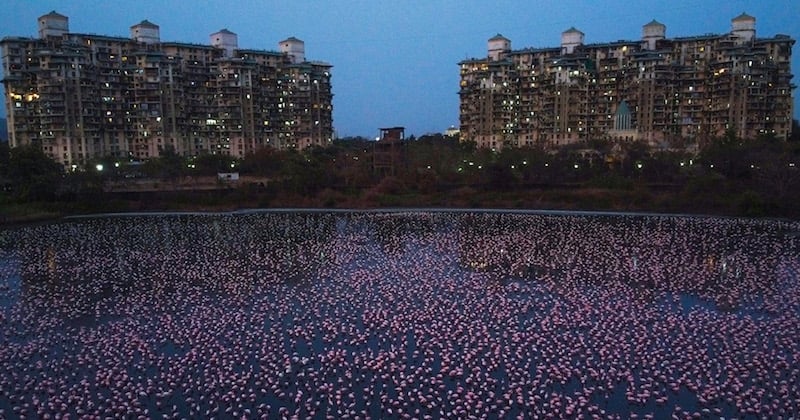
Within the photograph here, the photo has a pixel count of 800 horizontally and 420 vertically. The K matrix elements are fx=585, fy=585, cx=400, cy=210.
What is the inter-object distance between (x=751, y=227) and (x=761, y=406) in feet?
89.4

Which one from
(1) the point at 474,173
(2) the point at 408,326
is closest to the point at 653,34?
(1) the point at 474,173

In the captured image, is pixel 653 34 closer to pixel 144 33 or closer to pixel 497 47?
pixel 497 47

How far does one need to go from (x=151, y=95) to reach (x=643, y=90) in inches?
2745

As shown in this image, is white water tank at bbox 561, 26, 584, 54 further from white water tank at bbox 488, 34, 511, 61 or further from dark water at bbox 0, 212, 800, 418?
dark water at bbox 0, 212, 800, 418

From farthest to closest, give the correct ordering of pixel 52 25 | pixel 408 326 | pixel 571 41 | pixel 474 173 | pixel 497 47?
pixel 497 47
pixel 571 41
pixel 52 25
pixel 474 173
pixel 408 326

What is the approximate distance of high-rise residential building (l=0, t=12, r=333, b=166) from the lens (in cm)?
7631

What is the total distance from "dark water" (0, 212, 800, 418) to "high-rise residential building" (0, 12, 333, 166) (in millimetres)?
48792

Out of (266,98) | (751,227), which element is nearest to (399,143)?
(751,227)

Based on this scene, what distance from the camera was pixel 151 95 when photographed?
3255 inches

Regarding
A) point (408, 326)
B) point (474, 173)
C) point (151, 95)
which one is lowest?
point (408, 326)

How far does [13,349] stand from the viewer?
18.2 metres

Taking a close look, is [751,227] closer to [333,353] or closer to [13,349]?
[333,353]

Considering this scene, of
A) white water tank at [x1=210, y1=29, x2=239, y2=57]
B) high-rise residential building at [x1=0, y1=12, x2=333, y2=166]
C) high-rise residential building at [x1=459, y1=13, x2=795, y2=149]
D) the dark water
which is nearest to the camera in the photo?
the dark water

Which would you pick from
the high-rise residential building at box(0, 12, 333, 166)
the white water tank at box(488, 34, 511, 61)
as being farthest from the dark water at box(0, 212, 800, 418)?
the white water tank at box(488, 34, 511, 61)
